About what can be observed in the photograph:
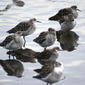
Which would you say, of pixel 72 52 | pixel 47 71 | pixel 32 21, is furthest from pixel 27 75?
pixel 32 21

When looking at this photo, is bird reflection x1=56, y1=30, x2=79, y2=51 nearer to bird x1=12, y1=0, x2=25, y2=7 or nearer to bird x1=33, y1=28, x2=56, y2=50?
bird x1=33, y1=28, x2=56, y2=50

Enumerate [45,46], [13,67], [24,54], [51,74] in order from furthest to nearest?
[45,46] < [24,54] < [13,67] < [51,74]

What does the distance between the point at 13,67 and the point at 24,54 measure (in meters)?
1.78

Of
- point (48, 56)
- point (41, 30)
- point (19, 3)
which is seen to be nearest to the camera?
point (48, 56)

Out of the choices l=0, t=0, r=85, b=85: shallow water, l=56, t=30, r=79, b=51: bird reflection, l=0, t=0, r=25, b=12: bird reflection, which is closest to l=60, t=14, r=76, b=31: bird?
l=56, t=30, r=79, b=51: bird reflection

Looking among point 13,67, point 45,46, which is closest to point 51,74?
point 13,67

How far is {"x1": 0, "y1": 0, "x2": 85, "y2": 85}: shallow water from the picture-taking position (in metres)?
13.8

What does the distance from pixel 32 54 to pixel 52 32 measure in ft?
4.43

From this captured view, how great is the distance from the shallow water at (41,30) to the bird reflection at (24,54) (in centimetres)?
37

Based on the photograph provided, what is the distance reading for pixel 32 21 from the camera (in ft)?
63.0

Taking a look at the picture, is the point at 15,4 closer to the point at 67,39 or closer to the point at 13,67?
the point at 67,39

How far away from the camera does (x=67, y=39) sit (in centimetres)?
1950

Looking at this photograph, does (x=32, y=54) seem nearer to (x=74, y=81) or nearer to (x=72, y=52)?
(x=72, y=52)

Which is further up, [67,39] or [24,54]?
[24,54]
